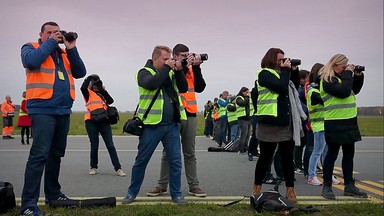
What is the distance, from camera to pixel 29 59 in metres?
3.98

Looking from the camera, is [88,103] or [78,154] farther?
[78,154]

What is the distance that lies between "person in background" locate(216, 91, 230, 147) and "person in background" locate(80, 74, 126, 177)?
23.2ft

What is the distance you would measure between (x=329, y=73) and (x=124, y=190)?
3758 mm

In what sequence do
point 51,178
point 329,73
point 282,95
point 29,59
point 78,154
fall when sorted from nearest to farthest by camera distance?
point 29,59, point 51,178, point 282,95, point 329,73, point 78,154

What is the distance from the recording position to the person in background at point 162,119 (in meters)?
4.76

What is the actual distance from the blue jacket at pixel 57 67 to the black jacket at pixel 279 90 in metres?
2.46

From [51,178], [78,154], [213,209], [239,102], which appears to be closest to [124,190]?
[51,178]

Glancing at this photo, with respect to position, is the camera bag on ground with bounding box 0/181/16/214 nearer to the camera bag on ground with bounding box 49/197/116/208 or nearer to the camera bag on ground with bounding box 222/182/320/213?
the camera bag on ground with bounding box 49/197/116/208

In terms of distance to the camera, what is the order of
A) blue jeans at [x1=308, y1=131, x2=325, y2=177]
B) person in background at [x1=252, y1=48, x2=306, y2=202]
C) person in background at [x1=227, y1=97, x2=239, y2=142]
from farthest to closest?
person in background at [x1=227, y1=97, x2=239, y2=142], blue jeans at [x1=308, y1=131, x2=325, y2=177], person in background at [x1=252, y1=48, x2=306, y2=202]

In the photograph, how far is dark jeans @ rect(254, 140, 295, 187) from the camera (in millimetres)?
4980

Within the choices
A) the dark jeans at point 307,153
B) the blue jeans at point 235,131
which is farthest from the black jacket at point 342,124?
A: the blue jeans at point 235,131

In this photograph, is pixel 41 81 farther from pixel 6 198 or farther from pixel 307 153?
pixel 307 153

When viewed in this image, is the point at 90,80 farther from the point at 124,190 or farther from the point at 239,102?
the point at 239,102

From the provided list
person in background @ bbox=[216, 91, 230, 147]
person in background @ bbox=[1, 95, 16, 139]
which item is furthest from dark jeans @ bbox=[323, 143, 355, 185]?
person in background @ bbox=[1, 95, 16, 139]
